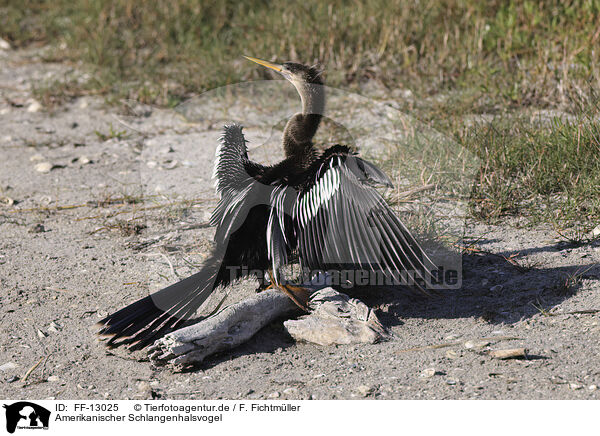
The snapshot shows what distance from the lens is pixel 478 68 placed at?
5.68 m

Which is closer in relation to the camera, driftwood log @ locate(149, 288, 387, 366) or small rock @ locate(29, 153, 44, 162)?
driftwood log @ locate(149, 288, 387, 366)

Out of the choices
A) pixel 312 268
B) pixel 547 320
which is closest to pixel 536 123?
pixel 547 320

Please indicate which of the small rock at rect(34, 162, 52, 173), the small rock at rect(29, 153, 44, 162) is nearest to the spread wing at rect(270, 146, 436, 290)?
the small rock at rect(34, 162, 52, 173)

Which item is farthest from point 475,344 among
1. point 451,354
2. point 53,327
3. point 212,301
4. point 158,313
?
point 53,327

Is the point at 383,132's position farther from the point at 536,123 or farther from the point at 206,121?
the point at 206,121

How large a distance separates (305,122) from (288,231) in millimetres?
752

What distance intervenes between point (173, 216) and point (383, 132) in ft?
6.07

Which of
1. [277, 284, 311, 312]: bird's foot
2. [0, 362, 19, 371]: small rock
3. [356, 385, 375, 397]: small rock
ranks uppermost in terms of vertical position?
[277, 284, 311, 312]: bird's foot

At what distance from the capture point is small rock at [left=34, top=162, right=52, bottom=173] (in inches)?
213

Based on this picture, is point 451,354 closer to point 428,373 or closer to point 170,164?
point 428,373

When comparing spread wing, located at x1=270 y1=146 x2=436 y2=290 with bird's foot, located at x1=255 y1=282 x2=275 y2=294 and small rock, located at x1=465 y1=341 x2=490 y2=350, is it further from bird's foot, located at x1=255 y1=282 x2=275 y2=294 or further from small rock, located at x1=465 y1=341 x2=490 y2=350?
bird's foot, located at x1=255 y1=282 x2=275 y2=294

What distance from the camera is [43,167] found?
213 inches
